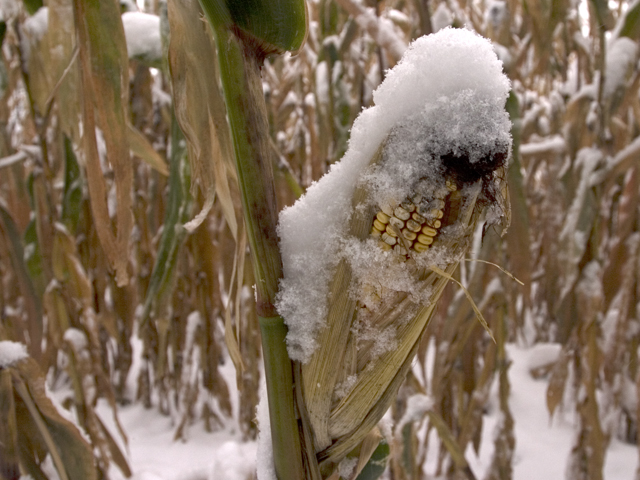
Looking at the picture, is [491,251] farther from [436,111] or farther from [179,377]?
[179,377]

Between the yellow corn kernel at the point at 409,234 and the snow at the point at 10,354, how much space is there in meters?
0.44

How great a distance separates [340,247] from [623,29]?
833mm

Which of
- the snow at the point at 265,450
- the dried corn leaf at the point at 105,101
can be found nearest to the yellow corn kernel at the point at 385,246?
the snow at the point at 265,450

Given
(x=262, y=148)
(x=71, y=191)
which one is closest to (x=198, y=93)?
(x=262, y=148)

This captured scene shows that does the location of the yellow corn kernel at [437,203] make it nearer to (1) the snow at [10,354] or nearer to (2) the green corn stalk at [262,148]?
(2) the green corn stalk at [262,148]

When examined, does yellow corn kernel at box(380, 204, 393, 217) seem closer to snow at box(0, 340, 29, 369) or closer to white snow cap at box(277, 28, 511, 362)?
white snow cap at box(277, 28, 511, 362)

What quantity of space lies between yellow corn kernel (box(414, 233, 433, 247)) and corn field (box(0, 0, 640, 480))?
3 centimetres

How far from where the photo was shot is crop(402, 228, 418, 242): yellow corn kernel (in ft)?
0.68

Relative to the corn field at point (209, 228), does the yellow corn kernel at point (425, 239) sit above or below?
below

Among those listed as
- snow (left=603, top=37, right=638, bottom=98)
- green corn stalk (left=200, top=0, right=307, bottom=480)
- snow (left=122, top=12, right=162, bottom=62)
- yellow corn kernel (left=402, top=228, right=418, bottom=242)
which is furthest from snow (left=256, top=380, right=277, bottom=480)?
snow (left=603, top=37, right=638, bottom=98)

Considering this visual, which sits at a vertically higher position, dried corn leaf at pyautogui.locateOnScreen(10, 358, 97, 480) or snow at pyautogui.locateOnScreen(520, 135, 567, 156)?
snow at pyautogui.locateOnScreen(520, 135, 567, 156)

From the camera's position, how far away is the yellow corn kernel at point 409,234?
0.68 ft

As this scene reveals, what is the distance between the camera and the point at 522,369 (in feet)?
5.64

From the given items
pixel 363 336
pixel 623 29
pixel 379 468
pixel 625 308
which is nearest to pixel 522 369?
pixel 625 308
